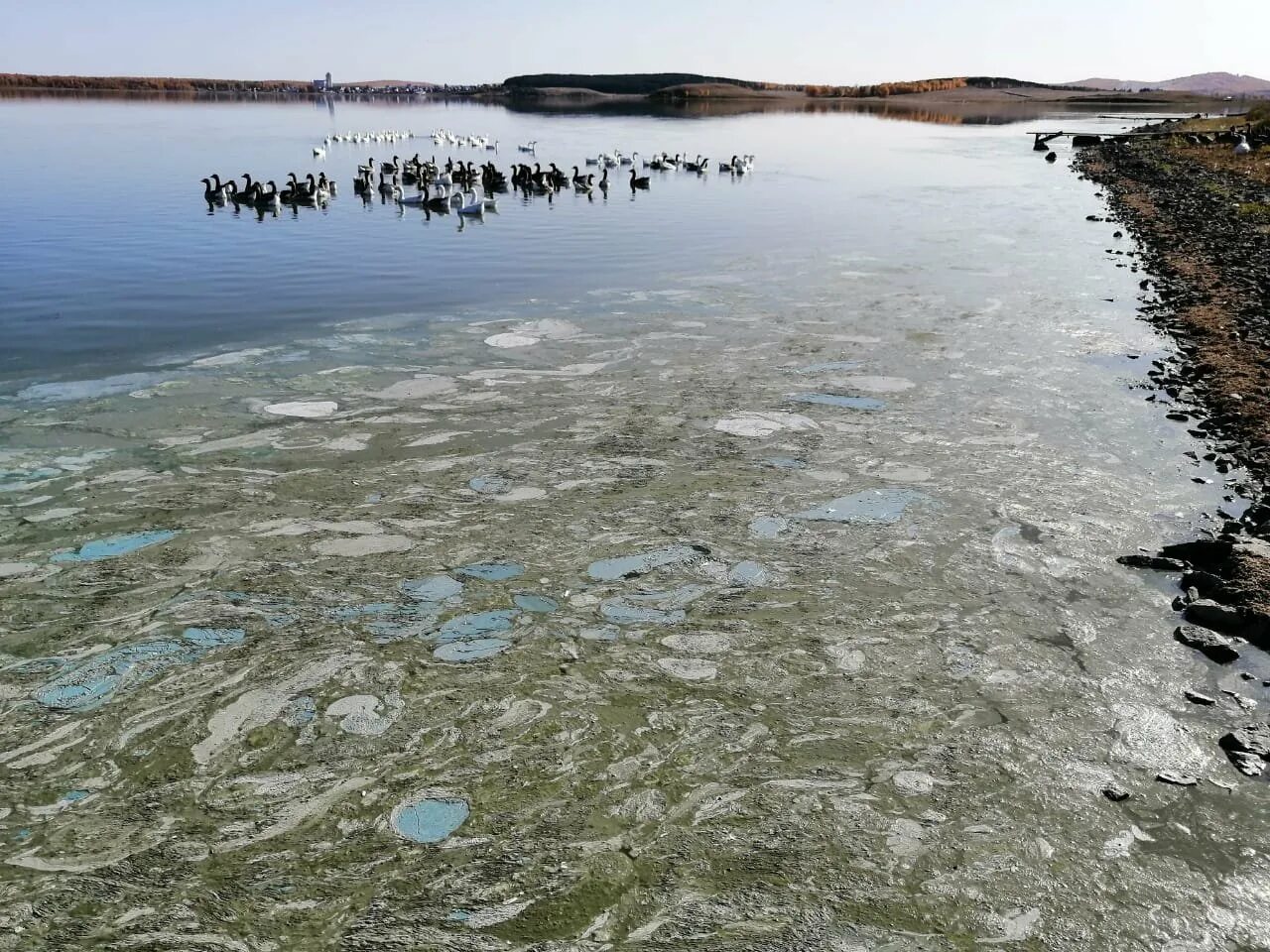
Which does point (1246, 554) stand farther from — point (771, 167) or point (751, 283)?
point (771, 167)

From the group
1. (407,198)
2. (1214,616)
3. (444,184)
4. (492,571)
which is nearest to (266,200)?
(407,198)

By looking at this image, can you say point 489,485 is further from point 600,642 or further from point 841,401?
point 841,401

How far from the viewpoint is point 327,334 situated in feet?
35.8

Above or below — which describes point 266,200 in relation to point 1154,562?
above

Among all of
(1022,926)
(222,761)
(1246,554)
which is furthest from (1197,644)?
(222,761)

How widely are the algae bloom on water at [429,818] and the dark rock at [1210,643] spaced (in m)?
4.07

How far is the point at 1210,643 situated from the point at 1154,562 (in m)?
0.95

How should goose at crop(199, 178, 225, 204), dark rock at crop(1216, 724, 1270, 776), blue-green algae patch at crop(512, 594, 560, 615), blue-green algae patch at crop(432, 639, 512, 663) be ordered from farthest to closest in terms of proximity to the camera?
goose at crop(199, 178, 225, 204) < blue-green algae patch at crop(512, 594, 560, 615) < blue-green algae patch at crop(432, 639, 512, 663) < dark rock at crop(1216, 724, 1270, 776)

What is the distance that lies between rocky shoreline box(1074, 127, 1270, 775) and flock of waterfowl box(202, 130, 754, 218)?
14.1 metres

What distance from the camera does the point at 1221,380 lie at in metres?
9.13

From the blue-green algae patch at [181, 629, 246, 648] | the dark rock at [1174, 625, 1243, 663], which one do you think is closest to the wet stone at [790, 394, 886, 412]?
the dark rock at [1174, 625, 1243, 663]

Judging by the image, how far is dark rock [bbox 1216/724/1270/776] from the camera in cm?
409

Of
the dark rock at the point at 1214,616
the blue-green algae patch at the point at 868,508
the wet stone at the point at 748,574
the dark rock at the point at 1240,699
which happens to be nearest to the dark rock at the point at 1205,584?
the dark rock at the point at 1214,616

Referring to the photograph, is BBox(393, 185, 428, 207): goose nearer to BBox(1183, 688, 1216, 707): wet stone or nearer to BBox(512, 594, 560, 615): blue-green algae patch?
BBox(512, 594, 560, 615): blue-green algae patch
